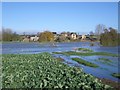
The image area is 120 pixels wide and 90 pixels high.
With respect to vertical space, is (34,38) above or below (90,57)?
above

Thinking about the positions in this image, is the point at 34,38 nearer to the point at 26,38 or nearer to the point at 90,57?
the point at 26,38

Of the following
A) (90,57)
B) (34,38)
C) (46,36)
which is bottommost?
(90,57)

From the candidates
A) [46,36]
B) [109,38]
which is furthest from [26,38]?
[109,38]

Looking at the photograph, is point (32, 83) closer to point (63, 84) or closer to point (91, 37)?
point (63, 84)

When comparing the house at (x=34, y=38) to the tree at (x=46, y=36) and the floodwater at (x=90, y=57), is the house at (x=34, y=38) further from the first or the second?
the floodwater at (x=90, y=57)

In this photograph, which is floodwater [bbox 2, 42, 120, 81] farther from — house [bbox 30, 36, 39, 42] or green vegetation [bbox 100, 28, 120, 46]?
house [bbox 30, 36, 39, 42]

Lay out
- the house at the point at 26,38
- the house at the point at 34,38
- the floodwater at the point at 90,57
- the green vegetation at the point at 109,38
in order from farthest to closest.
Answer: the house at the point at 34,38, the house at the point at 26,38, the green vegetation at the point at 109,38, the floodwater at the point at 90,57

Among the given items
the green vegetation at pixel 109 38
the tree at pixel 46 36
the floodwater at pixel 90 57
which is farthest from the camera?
Result: the tree at pixel 46 36

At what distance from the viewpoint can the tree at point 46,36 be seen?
4747 cm

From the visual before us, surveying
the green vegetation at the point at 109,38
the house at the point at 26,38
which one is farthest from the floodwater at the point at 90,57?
the house at the point at 26,38

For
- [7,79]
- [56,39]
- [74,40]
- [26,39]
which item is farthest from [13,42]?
[7,79]

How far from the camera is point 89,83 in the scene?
8.48m

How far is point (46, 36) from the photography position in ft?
161

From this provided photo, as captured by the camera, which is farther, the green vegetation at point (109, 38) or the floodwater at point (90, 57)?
the green vegetation at point (109, 38)
